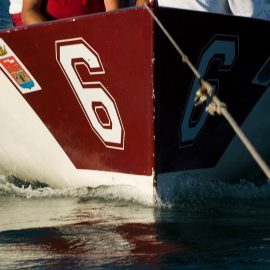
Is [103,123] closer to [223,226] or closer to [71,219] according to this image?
[71,219]

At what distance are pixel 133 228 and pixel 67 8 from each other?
1.86 metres

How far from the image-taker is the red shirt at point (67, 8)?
6.20 metres

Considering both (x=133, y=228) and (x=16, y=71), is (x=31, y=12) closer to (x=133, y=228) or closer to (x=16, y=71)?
(x=16, y=71)

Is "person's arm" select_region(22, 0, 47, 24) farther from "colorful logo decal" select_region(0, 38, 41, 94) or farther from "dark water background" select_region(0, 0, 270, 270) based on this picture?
"dark water background" select_region(0, 0, 270, 270)

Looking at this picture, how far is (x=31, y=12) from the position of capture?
6082mm

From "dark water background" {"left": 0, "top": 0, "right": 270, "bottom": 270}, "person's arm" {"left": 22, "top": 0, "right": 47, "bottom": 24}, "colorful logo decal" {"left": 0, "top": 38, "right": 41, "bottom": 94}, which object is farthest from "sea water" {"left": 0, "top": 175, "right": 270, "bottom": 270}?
"person's arm" {"left": 22, "top": 0, "right": 47, "bottom": 24}

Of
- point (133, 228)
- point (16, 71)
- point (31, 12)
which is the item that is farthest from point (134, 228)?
point (31, 12)

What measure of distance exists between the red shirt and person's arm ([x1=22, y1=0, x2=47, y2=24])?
88 millimetres

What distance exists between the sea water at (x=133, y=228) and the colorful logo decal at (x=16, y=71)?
2.22ft

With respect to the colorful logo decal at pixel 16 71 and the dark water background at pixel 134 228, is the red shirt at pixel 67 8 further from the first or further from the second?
the dark water background at pixel 134 228

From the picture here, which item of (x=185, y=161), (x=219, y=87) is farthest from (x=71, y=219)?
(x=219, y=87)

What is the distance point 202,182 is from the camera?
5.70 metres

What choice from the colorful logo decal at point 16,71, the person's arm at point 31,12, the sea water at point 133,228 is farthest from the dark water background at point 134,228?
the person's arm at point 31,12

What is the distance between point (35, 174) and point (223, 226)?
5.76ft
